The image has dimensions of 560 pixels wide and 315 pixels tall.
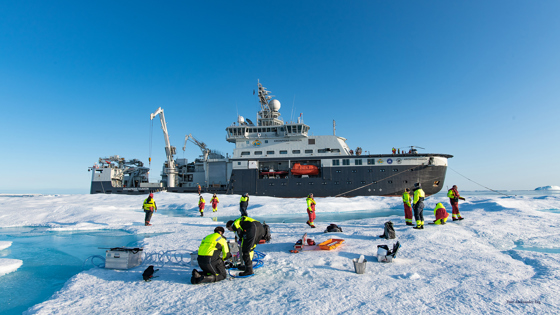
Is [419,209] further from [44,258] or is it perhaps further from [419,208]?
[44,258]

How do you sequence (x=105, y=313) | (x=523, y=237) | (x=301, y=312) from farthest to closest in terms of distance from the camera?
(x=523, y=237)
(x=105, y=313)
(x=301, y=312)

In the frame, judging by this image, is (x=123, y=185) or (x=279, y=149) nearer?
(x=279, y=149)

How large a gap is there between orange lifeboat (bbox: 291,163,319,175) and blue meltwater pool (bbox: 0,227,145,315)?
56.9ft

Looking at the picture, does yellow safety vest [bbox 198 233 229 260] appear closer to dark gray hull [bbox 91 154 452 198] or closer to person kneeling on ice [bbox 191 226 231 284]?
person kneeling on ice [bbox 191 226 231 284]

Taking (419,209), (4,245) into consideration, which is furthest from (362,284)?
(4,245)

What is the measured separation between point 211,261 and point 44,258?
16.8 ft

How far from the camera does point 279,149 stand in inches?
1077

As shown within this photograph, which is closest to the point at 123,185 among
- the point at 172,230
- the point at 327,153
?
the point at 327,153

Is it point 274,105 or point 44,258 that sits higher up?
point 274,105

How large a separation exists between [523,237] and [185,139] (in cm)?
3074

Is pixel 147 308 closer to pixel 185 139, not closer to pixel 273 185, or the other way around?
pixel 273 185

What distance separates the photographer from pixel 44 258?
252 inches

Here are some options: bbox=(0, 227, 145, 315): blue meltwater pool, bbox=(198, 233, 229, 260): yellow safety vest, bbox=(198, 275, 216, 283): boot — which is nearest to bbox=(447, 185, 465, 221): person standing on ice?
bbox=(198, 233, 229, 260): yellow safety vest

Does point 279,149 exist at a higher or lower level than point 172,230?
higher
